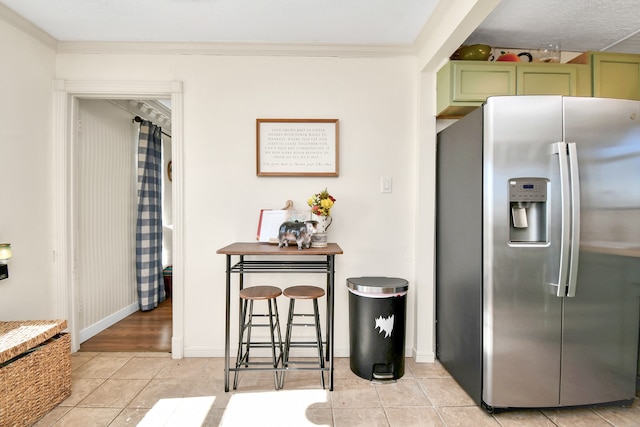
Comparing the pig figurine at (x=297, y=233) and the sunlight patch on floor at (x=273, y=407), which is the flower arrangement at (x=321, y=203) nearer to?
the pig figurine at (x=297, y=233)

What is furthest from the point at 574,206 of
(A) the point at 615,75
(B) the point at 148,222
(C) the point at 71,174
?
(B) the point at 148,222

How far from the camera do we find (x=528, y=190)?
5.82 ft

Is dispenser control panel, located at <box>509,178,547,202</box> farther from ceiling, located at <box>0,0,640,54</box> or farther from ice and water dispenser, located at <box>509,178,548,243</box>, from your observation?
ceiling, located at <box>0,0,640,54</box>

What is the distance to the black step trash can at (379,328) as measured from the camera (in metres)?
2.17

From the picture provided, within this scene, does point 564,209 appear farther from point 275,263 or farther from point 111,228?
point 111,228

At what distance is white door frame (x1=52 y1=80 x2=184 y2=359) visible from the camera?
8.02 feet

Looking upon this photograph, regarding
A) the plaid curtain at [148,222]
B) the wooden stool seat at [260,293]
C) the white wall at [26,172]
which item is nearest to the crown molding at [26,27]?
the white wall at [26,172]

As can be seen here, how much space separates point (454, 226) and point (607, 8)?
1583 millimetres

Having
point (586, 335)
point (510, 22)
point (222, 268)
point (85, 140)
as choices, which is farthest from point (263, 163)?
point (586, 335)

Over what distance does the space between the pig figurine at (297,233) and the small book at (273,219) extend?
156mm

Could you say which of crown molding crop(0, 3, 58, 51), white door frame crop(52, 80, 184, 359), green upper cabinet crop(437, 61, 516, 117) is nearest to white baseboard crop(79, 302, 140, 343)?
white door frame crop(52, 80, 184, 359)

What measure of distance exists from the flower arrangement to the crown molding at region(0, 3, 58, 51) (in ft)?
7.15

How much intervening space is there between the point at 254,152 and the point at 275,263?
0.85 meters

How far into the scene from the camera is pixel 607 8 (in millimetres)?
1997
